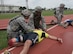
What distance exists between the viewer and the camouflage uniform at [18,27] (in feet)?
28.4

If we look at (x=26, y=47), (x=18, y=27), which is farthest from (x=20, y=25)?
(x=26, y=47)

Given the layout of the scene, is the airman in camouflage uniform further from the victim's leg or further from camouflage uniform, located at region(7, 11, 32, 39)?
the victim's leg

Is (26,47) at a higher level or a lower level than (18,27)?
lower

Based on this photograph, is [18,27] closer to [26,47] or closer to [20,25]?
[20,25]

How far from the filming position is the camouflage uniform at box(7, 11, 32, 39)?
8.66 meters

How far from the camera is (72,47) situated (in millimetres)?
9070

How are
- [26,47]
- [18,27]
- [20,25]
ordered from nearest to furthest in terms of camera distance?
[26,47]
[20,25]
[18,27]

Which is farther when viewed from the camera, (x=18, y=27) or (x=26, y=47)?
(x=18, y=27)

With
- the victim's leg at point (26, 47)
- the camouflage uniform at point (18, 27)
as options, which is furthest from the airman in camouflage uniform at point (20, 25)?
the victim's leg at point (26, 47)

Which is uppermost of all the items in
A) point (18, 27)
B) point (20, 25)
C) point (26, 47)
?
point (20, 25)

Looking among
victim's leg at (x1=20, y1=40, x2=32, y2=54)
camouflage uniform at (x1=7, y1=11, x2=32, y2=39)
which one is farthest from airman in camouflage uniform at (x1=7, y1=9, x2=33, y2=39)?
victim's leg at (x1=20, y1=40, x2=32, y2=54)

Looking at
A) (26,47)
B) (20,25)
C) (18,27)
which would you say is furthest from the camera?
(18,27)

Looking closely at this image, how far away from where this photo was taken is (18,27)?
9000mm

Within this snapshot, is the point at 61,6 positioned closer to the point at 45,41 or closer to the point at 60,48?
the point at 45,41
